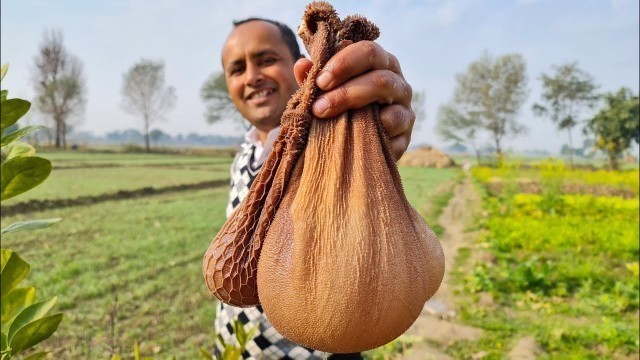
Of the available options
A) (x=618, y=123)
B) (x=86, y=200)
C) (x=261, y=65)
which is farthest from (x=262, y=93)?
(x=618, y=123)

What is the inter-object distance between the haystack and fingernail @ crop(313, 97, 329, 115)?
49464 mm

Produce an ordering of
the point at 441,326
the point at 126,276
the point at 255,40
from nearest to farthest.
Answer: the point at 255,40, the point at 441,326, the point at 126,276

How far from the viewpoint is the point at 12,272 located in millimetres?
1039

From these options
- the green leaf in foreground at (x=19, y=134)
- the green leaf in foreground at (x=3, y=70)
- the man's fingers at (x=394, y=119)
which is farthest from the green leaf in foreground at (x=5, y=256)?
the man's fingers at (x=394, y=119)

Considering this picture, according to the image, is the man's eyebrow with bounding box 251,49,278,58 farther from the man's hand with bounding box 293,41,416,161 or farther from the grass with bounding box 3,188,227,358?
the grass with bounding box 3,188,227,358

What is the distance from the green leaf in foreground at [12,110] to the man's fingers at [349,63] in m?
0.64

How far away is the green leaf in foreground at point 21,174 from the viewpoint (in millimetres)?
1032

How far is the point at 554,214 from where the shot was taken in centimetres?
1364

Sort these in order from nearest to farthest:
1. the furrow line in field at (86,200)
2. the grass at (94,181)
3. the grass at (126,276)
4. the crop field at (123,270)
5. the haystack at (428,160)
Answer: the crop field at (123,270)
the grass at (126,276)
the furrow line in field at (86,200)
the grass at (94,181)
the haystack at (428,160)

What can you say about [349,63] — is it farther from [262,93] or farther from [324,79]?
[262,93]

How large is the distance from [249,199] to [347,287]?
1.02 ft

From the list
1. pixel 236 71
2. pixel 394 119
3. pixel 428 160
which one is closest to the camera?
pixel 394 119

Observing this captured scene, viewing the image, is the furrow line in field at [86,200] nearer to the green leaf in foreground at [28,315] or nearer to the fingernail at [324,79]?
the green leaf in foreground at [28,315]

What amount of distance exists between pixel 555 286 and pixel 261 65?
267 inches
